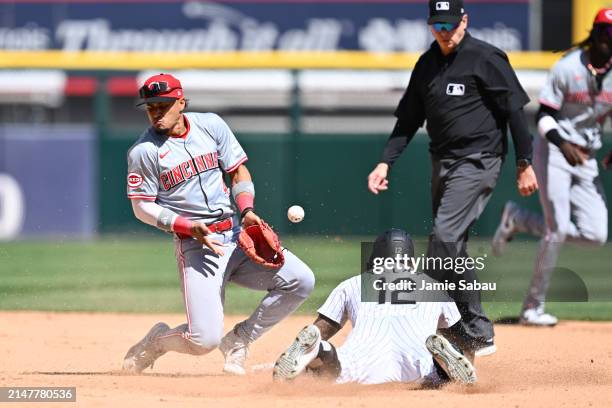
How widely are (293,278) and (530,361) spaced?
4.98 feet

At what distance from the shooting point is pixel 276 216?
505 inches

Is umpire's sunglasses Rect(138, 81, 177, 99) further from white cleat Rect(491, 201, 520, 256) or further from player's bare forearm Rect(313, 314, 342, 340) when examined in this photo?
white cleat Rect(491, 201, 520, 256)

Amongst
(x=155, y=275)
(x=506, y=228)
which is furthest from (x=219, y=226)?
(x=155, y=275)

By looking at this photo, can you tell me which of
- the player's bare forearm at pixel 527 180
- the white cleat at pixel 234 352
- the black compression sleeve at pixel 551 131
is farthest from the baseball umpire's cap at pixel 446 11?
the white cleat at pixel 234 352

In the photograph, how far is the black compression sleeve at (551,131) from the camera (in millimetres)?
7699

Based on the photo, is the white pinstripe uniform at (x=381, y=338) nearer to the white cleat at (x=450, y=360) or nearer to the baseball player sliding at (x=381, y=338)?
the baseball player sliding at (x=381, y=338)

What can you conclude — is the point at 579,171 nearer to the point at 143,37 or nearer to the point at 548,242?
the point at 548,242

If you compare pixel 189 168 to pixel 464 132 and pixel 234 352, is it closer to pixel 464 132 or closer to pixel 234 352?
pixel 234 352

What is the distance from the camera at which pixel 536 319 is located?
805 cm

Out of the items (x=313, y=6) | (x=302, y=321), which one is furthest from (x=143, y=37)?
(x=302, y=321)

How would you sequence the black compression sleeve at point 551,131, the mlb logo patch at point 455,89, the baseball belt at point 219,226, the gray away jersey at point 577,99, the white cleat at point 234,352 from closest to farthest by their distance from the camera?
the baseball belt at point 219,226
the white cleat at point 234,352
the mlb logo patch at point 455,89
the black compression sleeve at point 551,131
the gray away jersey at point 577,99

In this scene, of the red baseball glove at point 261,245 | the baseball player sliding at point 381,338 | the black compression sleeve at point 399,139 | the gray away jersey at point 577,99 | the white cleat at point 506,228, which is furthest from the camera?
the white cleat at point 506,228

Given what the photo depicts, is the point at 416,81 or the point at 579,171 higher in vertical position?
the point at 416,81

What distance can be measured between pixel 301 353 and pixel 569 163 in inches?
126
